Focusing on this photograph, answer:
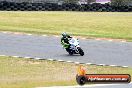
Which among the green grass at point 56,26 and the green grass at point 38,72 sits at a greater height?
the green grass at point 38,72

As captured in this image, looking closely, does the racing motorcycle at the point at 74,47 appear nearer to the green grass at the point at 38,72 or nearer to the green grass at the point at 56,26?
the green grass at the point at 38,72

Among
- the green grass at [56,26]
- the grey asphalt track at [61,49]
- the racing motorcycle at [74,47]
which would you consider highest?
the racing motorcycle at [74,47]

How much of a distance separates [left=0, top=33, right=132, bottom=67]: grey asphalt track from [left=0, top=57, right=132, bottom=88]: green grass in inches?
55.3

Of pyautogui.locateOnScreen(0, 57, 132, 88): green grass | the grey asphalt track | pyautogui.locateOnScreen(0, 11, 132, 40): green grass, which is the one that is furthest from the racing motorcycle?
pyautogui.locateOnScreen(0, 11, 132, 40): green grass

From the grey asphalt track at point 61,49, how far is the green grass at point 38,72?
4.61 feet

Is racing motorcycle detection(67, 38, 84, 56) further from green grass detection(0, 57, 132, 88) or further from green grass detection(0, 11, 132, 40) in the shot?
green grass detection(0, 11, 132, 40)

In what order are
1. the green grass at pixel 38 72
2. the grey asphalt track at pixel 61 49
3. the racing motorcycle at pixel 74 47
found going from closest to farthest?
the green grass at pixel 38 72, the grey asphalt track at pixel 61 49, the racing motorcycle at pixel 74 47

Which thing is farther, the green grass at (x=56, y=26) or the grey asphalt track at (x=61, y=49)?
the green grass at (x=56, y=26)

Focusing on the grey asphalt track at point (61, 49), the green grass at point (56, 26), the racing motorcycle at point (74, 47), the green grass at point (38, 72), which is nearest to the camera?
the green grass at point (38, 72)

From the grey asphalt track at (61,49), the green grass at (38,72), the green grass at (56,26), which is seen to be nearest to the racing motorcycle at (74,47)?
the grey asphalt track at (61,49)

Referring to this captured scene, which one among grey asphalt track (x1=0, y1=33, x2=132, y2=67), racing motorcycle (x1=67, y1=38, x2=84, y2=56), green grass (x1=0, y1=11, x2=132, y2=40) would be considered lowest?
green grass (x1=0, y1=11, x2=132, y2=40)

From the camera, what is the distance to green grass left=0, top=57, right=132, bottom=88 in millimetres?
13255

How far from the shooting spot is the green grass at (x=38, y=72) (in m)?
13.3

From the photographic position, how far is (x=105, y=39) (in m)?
28.0
